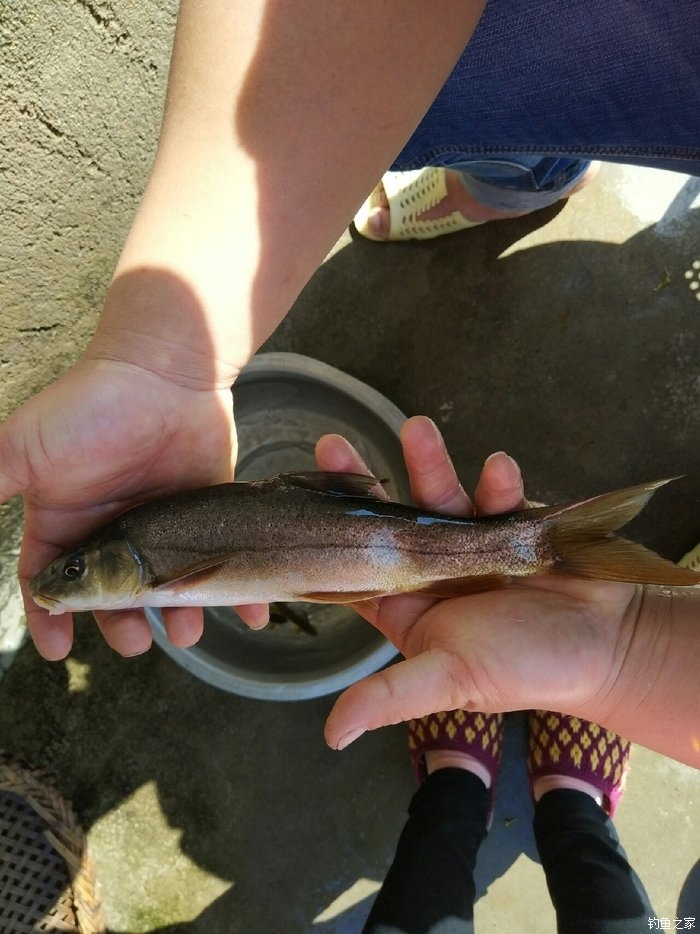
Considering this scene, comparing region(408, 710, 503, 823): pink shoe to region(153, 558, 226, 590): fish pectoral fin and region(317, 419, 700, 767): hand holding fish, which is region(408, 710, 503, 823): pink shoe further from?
region(153, 558, 226, 590): fish pectoral fin

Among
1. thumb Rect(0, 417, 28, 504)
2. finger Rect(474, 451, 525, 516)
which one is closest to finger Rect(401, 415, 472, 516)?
finger Rect(474, 451, 525, 516)

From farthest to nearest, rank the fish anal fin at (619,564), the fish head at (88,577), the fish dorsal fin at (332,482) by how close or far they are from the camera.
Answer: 1. the fish dorsal fin at (332,482)
2. the fish head at (88,577)
3. the fish anal fin at (619,564)

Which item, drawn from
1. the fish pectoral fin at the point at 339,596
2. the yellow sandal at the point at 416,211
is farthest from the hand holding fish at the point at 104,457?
the yellow sandal at the point at 416,211

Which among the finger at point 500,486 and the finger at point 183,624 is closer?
the finger at point 500,486

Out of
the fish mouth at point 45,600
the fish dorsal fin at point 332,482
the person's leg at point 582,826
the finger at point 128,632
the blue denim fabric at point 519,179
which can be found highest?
the blue denim fabric at point 519,179

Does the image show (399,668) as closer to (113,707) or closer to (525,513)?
(525,513)

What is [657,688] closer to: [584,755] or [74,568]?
[584,755]

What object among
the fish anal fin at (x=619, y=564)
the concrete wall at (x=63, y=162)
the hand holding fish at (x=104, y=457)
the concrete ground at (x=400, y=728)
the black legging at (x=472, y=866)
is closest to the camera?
the fish anal fin at (x=619, y=564)

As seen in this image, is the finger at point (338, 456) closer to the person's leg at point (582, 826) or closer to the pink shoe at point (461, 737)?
the pink shoe at point (461, 737)

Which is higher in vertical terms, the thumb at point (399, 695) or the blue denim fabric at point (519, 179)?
the blue denim fabric at point (519, 179)

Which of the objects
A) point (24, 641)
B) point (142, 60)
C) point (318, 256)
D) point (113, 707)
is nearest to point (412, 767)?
point (113, 707)
